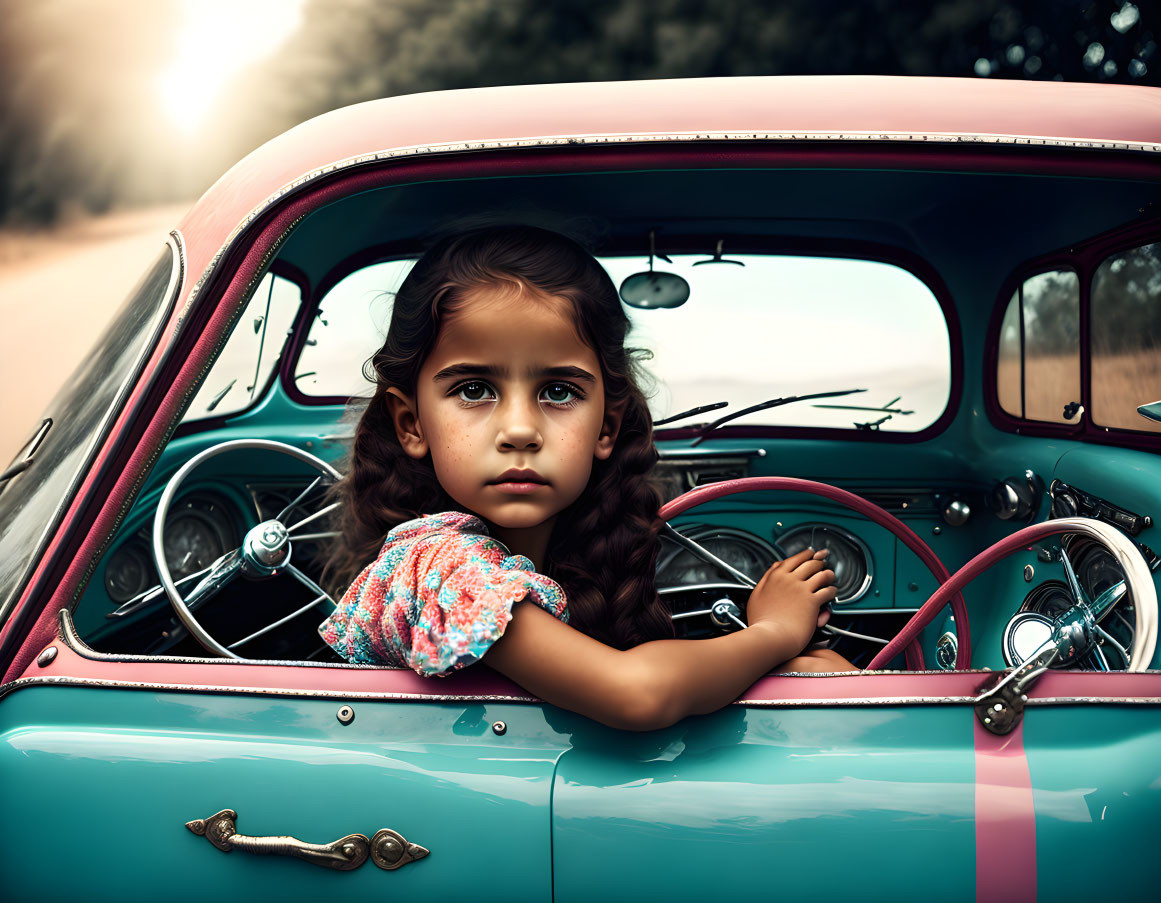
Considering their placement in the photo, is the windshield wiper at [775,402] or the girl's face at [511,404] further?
the windshield wiper at [775,402]

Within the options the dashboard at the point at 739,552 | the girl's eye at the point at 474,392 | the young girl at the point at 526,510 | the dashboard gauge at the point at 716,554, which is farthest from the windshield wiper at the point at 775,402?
the girl's eye at the point at 474,392

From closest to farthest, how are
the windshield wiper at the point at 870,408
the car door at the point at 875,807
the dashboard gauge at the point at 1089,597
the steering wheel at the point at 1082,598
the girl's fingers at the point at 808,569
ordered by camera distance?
the car door at the point at 875,807
the steering wheel at the point at 1082,598
the girl's fingers at the point at 808,569
the dashboard gauge at the point at 1089,597
the windshield wiper at the point at 870,408

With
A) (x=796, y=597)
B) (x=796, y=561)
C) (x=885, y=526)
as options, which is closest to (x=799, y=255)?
(x=885, y=526)

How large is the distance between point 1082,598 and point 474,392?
1.13 m

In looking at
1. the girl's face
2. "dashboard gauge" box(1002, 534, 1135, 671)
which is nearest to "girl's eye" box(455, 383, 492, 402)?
the girl's face

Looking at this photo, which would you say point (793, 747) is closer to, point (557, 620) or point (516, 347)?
point (557, 620)

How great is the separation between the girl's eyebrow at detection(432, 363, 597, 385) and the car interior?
69 centimetres

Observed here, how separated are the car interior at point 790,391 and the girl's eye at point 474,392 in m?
0.70

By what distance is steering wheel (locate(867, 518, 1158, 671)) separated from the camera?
43.1 inches

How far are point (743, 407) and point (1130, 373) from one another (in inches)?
37.6

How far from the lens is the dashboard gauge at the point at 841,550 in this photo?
2412mm

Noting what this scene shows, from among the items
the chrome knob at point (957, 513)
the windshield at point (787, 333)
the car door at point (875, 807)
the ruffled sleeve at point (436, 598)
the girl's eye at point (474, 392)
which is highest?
the windshield at point (787, 333)

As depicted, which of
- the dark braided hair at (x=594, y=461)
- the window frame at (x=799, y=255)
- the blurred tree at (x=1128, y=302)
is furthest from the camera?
the window frame at (x=799, y=255)

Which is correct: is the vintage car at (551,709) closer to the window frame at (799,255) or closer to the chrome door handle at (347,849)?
the chrome door handle at (347,849)
